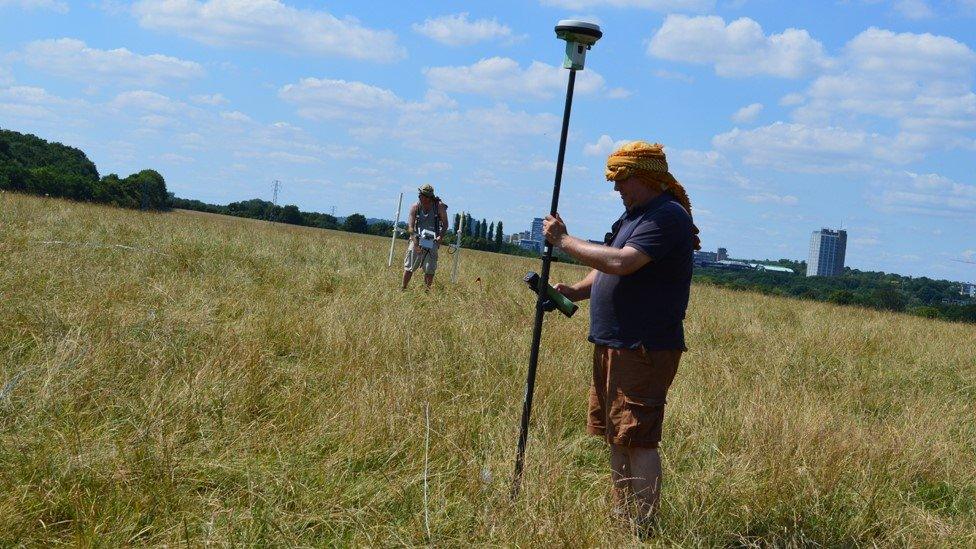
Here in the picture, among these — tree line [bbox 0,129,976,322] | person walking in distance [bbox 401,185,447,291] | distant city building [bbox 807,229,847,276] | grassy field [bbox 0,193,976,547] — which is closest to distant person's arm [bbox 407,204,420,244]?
person walking in distance [bbox 401,185,447,291]

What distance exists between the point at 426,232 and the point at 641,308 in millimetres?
8629

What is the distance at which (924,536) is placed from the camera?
3.85 metres

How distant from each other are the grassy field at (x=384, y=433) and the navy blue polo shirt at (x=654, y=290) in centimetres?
78

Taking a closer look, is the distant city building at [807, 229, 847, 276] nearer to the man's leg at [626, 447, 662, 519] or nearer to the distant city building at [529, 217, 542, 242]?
the distant city building at [529, 217, 542, 242]

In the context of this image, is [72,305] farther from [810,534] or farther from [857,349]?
[857,349]

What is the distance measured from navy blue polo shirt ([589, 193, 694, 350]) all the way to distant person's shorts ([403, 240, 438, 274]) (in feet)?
27.4

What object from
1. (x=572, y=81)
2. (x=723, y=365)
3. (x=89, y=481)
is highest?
(x=572, y=81)

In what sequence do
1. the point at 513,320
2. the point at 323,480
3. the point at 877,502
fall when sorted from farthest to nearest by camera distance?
the point at 513,320
the point at 877,502
the point at 323,480

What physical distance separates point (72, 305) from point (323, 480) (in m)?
3.84

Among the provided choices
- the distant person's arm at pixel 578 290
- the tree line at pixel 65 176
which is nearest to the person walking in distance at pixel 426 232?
the distant person's arm at pixel 578 290

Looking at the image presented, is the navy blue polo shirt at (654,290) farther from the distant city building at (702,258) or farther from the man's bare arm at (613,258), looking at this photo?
the distant city building at (702,258)

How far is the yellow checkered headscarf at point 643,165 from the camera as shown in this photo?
3.55m

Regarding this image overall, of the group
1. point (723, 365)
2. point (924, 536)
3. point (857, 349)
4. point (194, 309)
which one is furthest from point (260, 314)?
point (857, 349)

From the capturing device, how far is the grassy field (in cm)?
337
